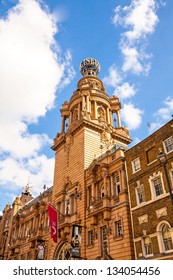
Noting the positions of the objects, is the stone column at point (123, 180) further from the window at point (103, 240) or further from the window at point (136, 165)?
the window at point (103, 240)

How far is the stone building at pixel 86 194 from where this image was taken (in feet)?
88.2

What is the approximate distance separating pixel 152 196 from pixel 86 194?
1213 cm

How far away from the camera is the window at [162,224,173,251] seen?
66.1 ft

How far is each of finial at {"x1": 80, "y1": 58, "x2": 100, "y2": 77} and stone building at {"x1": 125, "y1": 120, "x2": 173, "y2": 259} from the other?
37117 mm

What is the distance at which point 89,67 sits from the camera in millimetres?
60312

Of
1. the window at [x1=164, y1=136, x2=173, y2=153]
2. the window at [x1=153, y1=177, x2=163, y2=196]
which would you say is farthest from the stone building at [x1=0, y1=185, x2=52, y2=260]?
the window at [x1=164, y1=136, x2=173, y2=153]

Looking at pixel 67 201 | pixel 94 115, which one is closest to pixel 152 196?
pixel 67 201

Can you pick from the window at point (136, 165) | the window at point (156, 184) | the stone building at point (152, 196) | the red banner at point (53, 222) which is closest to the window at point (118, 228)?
the stone building at point (152, 196)

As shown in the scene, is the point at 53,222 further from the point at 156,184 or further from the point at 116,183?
the point at 156,184

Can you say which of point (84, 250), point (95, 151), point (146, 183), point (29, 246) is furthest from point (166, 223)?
point (29, 246)

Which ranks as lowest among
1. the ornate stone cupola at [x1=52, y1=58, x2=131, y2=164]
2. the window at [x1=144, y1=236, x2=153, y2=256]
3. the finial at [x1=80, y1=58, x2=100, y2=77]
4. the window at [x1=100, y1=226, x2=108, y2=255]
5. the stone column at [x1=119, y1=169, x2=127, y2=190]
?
the window at [x1=144, y1=236, x2=153, y2=256]

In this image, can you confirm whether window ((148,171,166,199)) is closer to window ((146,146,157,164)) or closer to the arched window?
window ((146,146,157,164))

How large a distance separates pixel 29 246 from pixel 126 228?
25.3 m

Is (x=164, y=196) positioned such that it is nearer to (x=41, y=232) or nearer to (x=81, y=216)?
(x=81, y=216)
